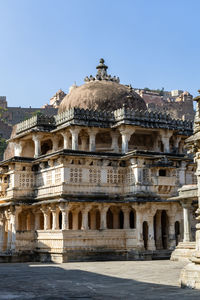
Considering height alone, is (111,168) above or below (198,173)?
above

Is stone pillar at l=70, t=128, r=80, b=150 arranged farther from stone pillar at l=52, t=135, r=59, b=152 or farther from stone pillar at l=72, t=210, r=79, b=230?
stone pillar at l=72, t=210, r=79, b=230

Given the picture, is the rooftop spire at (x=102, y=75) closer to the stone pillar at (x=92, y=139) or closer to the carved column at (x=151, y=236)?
the stone pillar at (x=92, y=139)

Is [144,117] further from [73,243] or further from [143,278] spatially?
[143,278]

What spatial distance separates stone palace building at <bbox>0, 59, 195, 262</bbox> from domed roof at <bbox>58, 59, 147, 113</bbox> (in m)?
0.08

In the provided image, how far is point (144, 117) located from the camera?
3384 centimetres

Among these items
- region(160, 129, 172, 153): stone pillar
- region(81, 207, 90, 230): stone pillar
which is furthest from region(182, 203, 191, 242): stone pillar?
region(160, 129, 172, 153): stone pillar

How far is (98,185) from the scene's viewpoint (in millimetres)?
30844

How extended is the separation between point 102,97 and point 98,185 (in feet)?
25.9

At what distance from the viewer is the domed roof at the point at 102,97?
35.8 meters

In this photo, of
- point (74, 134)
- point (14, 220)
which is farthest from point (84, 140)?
point (14, 220)

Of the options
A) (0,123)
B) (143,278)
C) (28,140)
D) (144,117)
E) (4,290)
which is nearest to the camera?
(4,290)

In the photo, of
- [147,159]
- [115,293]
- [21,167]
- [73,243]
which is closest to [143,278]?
[115,293]

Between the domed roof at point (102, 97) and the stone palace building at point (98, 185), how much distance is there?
8cm

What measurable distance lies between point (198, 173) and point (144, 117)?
1943 cm
